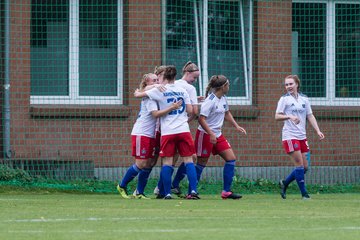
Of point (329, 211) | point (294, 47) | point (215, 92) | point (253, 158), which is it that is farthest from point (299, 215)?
point (294, 47)

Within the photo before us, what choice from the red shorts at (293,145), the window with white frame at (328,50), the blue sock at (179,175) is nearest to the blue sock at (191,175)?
the blue sock at (179,175)

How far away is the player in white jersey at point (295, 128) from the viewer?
53.9 ft

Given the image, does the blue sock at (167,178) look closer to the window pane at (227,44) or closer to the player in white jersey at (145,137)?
the player in white jersey at (145,137)

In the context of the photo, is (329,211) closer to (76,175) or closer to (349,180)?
(76,175)

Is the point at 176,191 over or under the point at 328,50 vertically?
under

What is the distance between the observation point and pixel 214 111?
52.4 feet

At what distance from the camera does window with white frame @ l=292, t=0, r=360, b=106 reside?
2234 centimetres

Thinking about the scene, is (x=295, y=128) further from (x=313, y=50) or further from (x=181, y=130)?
(x=313, y=50)

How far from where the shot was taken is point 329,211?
12875 mm

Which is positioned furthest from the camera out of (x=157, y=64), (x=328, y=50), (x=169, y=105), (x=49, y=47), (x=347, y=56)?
(x=347, y=56)

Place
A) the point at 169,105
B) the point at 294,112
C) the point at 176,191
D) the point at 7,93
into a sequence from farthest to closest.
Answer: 1. the point at 7,93
2. the point at 294,112
3. the point at 176,191
4. the point at 169,105

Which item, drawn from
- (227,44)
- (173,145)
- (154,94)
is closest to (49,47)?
(227,44)

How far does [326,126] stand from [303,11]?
2.24 meters

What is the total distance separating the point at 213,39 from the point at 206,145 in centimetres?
576
